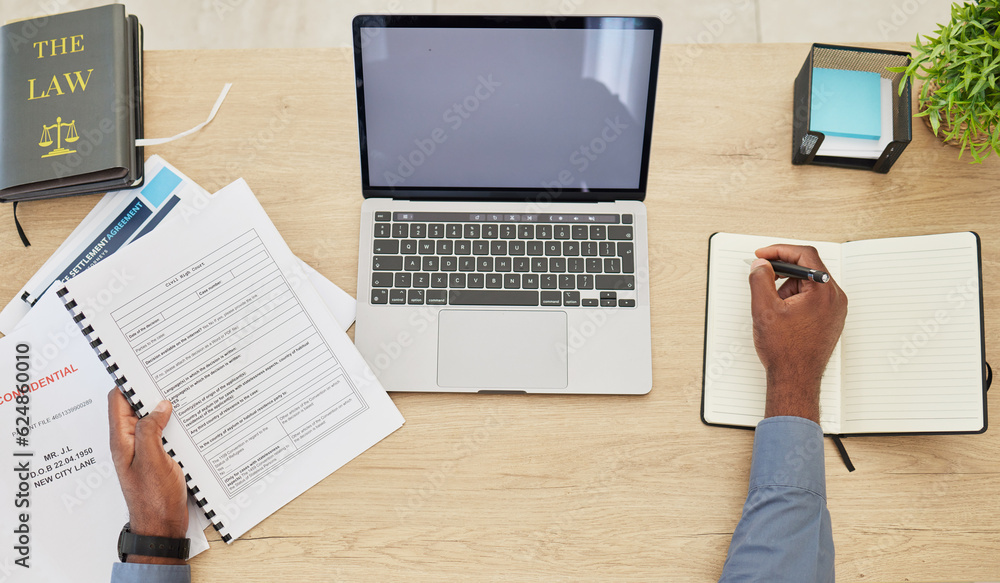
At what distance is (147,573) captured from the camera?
0.77 metres

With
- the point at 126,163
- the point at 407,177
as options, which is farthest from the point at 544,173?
the point at 126,163

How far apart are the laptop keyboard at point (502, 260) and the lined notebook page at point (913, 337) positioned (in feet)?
1.08

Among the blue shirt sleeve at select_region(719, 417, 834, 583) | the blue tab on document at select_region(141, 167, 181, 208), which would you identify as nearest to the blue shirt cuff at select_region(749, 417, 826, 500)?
the blue shirt sleeve at select_region(719, 417, 834, 583)

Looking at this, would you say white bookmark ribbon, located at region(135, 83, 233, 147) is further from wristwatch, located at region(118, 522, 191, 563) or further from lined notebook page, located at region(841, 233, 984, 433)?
lined notebook page, located at region(841, 233, 984, 433)

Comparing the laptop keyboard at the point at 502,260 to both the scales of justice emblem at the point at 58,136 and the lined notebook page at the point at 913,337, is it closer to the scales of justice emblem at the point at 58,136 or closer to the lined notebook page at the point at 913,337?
the lined notebook page at the point at 913,337

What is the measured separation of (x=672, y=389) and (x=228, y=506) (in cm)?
63

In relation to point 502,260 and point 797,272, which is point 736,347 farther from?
point 502,260

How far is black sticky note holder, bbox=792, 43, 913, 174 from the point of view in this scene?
0.89 meters

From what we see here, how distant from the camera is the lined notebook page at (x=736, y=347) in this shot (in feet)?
2.81

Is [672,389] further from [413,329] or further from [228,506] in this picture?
[228,506]

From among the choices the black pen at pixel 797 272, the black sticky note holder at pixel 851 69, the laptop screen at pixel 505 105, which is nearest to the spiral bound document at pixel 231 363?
the laptop screen at pixel 505 105

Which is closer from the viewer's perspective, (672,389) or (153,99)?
(672,389)

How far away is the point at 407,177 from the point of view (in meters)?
0.89

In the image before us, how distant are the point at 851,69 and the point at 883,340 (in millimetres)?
412
